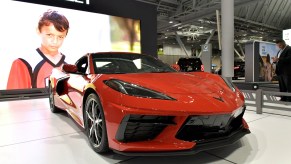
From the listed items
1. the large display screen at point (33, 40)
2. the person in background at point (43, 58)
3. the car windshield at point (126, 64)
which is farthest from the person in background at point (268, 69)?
the car windshield at point (126, 64)

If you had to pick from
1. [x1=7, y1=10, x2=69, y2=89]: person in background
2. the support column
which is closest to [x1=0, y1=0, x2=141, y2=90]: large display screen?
[x1=7, y1=10, x2=69, y2=89]: person in background

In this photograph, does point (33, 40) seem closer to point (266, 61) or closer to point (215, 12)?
point (266, 61)

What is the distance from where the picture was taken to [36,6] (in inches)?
278

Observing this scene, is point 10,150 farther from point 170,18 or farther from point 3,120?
point 170,18

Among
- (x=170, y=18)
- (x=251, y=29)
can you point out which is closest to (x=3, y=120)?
(x=170, y=18)

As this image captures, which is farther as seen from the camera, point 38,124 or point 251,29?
point 251,29

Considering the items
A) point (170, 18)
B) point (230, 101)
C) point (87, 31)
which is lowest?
point (230, 101)

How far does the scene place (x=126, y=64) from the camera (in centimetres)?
275

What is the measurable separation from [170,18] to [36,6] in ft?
30.8

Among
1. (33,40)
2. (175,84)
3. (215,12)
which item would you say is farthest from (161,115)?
(215,12)

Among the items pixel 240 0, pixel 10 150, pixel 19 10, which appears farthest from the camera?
pixel 240 0

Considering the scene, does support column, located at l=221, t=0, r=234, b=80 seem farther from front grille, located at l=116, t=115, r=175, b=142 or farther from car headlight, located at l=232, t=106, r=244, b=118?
front grille, located at l=116, t=115, r=175, b=142

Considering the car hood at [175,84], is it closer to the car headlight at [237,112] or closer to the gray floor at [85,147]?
the car headlight at [237,112]

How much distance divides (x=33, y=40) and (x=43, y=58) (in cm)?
62
